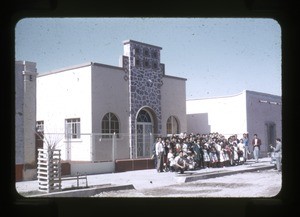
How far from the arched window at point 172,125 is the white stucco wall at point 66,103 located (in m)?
3.75

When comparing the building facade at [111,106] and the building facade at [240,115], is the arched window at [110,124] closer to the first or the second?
the building facade at [111,106]

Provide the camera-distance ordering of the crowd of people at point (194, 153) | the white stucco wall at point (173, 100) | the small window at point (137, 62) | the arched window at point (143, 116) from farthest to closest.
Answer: the white stucco wall at point (173, 100) → the arched window at point (143, 116) → the small window at point (137, 62) → the crowd of people at point (194, 153)

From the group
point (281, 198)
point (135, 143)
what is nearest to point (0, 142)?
point (281, 198)

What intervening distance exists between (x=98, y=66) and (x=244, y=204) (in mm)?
8969

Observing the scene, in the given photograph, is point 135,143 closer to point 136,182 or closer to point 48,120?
point 48,120

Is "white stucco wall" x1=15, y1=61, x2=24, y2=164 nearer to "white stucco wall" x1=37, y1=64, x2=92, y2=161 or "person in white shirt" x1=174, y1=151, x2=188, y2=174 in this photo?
"white stucco wall" x1=37, y1=64, x2=92, y2=161

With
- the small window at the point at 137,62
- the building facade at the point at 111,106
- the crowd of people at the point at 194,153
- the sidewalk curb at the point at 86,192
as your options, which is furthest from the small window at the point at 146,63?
the sidewalk curb at the point at 86,192

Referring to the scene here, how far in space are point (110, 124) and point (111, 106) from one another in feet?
1.80

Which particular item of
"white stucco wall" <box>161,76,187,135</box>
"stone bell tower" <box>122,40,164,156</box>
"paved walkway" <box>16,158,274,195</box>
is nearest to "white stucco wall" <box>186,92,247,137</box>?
"white stucco wall" <box>161,76,187,135</box>

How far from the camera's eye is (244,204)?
409 cm

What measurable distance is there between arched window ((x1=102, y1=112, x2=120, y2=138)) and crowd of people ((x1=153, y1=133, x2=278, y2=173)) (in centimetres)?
176

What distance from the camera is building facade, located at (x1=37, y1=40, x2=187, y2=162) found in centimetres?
1231

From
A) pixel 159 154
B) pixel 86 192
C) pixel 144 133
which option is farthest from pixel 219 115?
pixel 86 192

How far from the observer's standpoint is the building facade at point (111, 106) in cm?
1231
